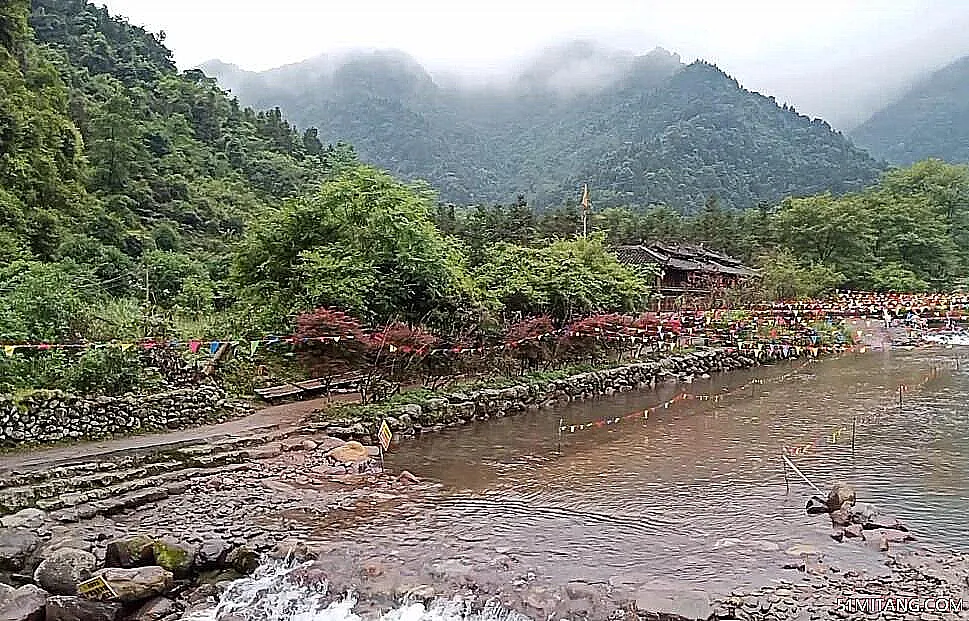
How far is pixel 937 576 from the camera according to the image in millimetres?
8461

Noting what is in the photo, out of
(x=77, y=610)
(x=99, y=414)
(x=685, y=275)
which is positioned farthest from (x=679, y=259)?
(x=77, y=610)

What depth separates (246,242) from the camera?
20.8 metres

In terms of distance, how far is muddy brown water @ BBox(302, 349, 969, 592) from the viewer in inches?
373

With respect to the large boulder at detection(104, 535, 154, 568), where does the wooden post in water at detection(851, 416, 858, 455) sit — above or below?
below

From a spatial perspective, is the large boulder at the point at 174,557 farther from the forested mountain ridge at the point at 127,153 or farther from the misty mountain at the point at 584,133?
the misty mountain at the point at 584,133

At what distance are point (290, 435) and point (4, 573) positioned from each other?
20.2 ft

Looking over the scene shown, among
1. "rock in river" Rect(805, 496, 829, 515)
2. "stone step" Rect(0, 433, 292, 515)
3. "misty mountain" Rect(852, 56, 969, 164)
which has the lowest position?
"rock in river" Rect(805, 496, 829, 515)

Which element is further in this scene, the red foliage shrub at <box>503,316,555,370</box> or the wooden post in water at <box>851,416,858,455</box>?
the red foliage shrub at <box>503,316,555,370</box>

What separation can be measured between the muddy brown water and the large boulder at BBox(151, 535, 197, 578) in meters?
1.96

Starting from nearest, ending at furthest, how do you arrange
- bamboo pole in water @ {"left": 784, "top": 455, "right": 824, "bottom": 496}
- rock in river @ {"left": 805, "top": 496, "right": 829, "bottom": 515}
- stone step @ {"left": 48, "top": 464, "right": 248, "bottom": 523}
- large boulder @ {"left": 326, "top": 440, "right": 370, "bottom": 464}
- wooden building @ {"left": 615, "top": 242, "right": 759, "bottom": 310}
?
stone step @ {"left": 48, "top": 464, "right": 248, "bottom": 523}, rock in river @ {"left": 805, "top": 496, "right": 829, "bottom": 515}, bamboo pole in water @ {"left": 784, "top": 455, "right": 824, "bottom": 496}, large boulder @ {"left": 326, "top": 440, "right": 370, "bottom": 464}, wooden building @ {"left": 615, "top": 242, "right": 759, "bottom": 310}

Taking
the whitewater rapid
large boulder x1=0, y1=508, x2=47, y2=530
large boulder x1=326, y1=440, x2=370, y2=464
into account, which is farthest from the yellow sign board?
large boulder x1=326, y1=440, x2=370, y2=464

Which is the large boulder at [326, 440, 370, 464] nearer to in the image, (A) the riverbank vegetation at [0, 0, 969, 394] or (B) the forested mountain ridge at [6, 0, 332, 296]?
Result: (A) the riverbank vegetation at [0, 0, 969, 394]

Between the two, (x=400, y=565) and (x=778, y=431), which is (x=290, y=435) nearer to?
(x=400, y=565)

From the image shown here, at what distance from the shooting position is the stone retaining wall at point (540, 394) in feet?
53.5
